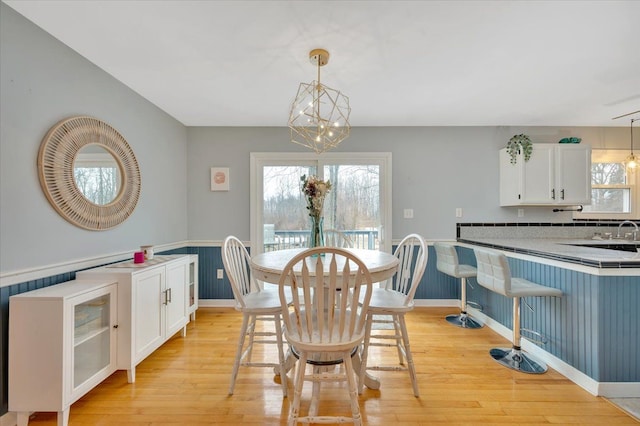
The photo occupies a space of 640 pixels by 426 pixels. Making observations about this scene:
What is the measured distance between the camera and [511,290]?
2.07 metres

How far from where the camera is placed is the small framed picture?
3564 mm

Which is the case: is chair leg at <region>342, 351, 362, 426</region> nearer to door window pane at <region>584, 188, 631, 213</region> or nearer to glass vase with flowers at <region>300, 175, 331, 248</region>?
glass vase with flowers at <region>300, 175, 331, 248</region>

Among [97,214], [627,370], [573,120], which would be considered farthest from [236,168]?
[573,120]

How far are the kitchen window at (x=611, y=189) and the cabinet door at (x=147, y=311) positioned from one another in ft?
15.6

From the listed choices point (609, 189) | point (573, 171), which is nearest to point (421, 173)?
point (573, 171)

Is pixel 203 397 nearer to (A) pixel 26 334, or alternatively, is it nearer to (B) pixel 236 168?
(A) pixel 26 334

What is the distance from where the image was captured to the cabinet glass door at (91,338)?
65.1 inches

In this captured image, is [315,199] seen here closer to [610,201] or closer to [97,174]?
[97,174]

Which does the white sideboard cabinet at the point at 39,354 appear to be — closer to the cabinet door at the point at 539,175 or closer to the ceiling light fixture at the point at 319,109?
the ceiling light fixture at the point at 319,109

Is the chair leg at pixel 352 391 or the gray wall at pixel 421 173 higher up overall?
the gray wall at pixel 421 173

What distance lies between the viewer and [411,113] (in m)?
3.15

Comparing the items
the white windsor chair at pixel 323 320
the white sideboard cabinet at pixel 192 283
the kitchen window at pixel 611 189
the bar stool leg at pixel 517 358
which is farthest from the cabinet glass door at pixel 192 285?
the kitchen window at pixel 611 189

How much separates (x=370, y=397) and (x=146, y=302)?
1.70m

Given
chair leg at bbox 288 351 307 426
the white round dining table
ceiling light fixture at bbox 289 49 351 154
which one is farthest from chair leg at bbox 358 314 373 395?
ceiling light fixture at bbox 289 49 351 154
